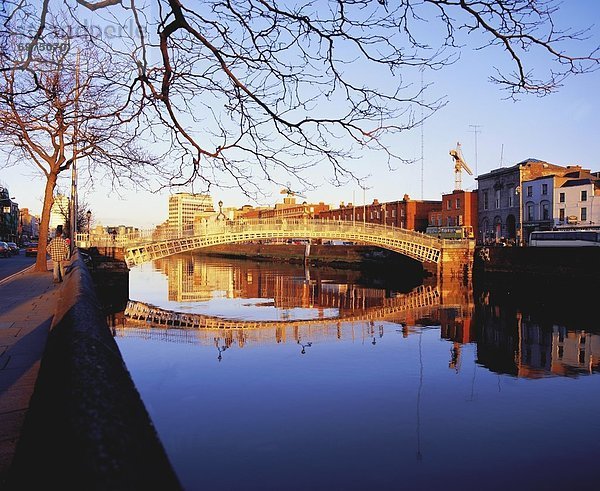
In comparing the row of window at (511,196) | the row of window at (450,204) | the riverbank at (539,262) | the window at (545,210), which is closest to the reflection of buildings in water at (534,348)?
the riverbank at (539,262)

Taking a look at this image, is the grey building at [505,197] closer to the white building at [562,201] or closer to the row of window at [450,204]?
the white building at [562,201]

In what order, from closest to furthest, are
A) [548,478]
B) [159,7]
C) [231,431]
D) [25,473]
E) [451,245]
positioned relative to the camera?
[25,473]
[159,7]
[548,478]
[231,431]
[451,245]

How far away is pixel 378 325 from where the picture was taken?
18.0 m

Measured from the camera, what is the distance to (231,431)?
7.57 meters

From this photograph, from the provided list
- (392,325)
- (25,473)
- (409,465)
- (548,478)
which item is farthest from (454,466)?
(392,325)

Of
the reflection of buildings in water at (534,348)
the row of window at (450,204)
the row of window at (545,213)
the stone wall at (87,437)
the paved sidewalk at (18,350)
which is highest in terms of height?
the row of window at (450,204)

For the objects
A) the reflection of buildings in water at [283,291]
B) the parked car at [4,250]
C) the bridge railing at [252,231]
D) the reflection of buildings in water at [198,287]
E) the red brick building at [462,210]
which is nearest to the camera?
the reflection of buildings in water at [283,291]

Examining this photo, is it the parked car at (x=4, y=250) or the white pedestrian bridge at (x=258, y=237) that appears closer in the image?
the white pedestrian bridge at (x=258, y=237)

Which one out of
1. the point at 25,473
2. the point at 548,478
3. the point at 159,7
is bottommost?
the point at 548,478

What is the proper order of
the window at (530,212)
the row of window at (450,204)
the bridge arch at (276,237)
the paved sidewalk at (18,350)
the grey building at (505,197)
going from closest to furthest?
the paved sidewalk at (18,350)
the bridge arch at (276,237)
the window at (530,212)
the grey building at (505,197)
the row of window at (450,204)

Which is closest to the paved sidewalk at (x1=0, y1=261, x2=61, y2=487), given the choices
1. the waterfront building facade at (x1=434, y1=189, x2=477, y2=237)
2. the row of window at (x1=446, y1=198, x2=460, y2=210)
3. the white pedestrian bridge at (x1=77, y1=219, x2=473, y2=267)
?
the white pedestrian bridge at (x1=77, y1=219, x2=473, y2=267)

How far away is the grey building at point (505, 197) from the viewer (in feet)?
163

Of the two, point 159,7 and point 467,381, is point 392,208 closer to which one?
point 467,381

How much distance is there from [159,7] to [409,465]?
17.8ft
